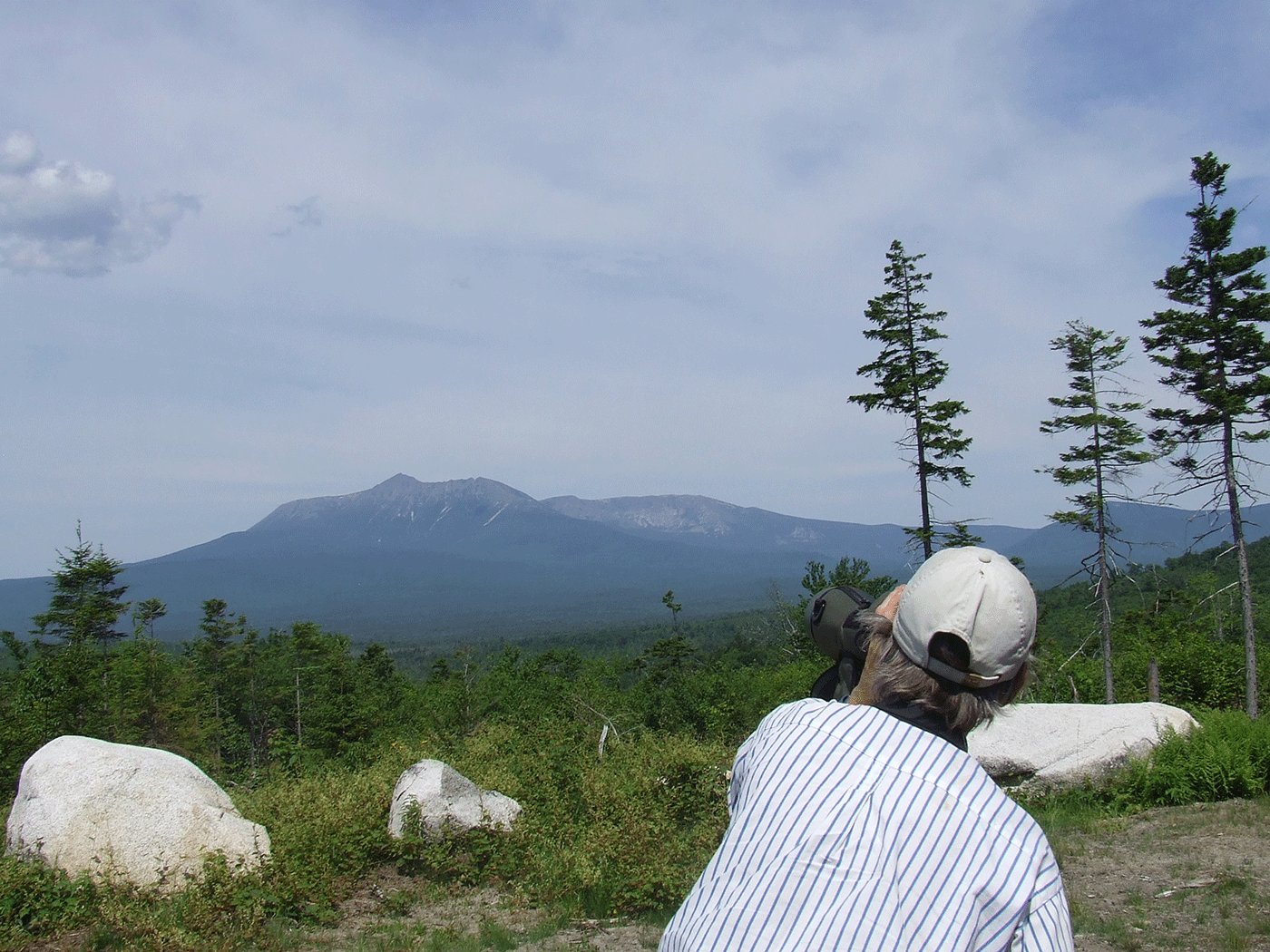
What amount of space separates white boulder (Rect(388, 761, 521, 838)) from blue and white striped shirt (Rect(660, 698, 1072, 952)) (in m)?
8.94

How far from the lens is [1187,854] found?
311 inches

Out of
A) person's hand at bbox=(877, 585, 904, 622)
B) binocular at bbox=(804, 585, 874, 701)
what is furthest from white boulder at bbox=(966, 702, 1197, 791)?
person's hand at bbox=(877, 585, 904, 622)

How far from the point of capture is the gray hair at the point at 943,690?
4.79 ft

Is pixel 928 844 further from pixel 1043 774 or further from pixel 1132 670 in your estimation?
pixel 1132 670

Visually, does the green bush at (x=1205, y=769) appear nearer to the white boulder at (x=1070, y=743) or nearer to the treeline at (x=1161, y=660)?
the white boulder at (x=1070, y=743)

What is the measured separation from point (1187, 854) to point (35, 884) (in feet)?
33.3

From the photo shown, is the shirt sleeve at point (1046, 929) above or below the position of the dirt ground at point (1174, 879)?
above

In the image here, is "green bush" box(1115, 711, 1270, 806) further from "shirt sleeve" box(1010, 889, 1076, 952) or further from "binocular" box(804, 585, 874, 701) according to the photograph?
"shirt sleeve" box(1010, 889, 1076, 952)

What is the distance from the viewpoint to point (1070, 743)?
11.2m

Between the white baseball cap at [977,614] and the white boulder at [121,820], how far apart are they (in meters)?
8.12

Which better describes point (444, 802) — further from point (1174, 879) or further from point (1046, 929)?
point (1046, 929)

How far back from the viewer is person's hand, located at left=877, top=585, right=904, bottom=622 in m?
1.69

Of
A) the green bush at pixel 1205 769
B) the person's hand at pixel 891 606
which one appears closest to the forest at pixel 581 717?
the green bush at pixel 1205 769

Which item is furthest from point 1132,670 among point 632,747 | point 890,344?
point 632,747
